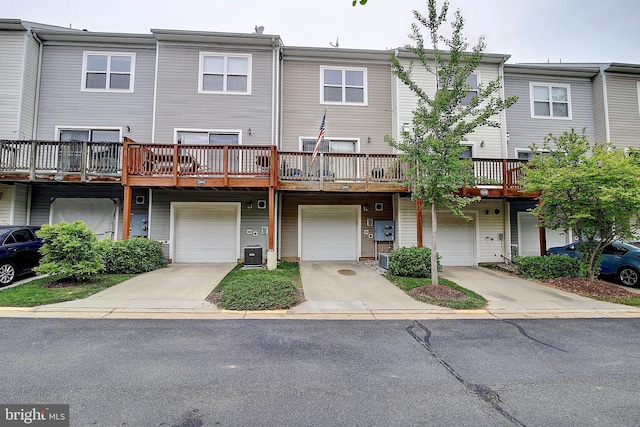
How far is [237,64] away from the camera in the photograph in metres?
11.3

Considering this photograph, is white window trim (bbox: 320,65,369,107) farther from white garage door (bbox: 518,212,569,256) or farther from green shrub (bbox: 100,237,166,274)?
green shrub (bbox: 100,237,166,274)

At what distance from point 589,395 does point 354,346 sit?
257 cm

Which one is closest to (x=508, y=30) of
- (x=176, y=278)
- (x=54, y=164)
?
(x=176, y=278)

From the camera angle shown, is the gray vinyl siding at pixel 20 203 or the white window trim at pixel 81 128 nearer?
the gray vinyl siding at pixel 20 203

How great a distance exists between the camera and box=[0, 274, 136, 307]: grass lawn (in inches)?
222

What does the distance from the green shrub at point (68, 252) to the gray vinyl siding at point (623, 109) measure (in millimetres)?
19228

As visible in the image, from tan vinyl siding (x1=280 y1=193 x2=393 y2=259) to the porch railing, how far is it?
5.86 meters

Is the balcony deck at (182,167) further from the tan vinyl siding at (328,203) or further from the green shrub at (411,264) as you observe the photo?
the green shrub at (411,264)

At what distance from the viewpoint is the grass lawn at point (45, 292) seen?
563 centimetres

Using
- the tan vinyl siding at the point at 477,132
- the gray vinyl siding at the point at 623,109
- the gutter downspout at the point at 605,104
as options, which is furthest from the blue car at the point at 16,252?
the gray vinyl siding at the point at 623,109

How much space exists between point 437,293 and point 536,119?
1067cm

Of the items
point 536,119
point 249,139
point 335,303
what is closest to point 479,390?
point 335,303

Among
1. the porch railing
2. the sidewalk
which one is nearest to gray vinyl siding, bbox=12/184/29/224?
the porch railing

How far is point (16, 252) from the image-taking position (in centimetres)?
730
